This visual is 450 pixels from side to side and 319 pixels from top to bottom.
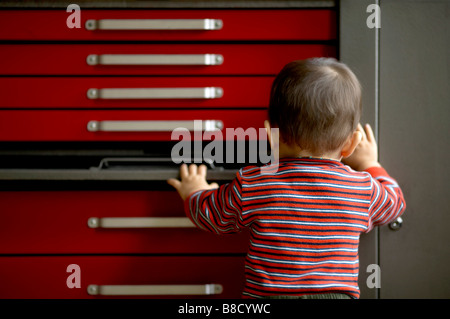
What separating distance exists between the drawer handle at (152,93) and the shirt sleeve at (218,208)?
8.4 inches

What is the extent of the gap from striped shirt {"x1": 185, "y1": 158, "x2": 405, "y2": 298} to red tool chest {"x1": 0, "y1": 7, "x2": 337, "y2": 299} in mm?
137

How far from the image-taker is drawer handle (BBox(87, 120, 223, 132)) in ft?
2.72

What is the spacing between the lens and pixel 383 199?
2.33ft

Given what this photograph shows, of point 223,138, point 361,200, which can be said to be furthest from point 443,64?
point 223,138

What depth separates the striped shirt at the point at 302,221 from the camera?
666 mm

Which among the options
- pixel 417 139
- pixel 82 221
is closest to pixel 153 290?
pixel 82 221

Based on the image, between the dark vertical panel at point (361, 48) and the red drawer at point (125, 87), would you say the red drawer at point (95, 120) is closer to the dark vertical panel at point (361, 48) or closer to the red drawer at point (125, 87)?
the red drawer at point (125, 87)

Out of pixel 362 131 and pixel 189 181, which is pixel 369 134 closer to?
pixel 362 131

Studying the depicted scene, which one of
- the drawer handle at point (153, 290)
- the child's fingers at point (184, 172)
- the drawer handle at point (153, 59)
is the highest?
the drawer handle at point (153, 59)

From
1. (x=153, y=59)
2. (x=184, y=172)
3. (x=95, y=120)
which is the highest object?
(x=153, y=59)

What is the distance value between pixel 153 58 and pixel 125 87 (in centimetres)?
9

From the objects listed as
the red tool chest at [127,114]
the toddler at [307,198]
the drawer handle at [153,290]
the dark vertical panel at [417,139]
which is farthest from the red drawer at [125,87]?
the drawer handle at [153,290]

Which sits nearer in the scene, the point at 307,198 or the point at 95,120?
the point at 307,198

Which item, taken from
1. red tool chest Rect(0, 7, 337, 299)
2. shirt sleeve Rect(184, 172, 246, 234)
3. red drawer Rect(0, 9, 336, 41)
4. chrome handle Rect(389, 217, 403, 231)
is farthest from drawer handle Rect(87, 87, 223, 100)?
chrome handle Rect(389, 217, 403, 231)
